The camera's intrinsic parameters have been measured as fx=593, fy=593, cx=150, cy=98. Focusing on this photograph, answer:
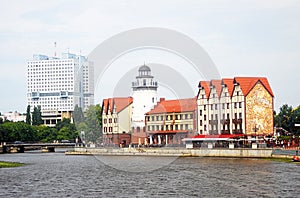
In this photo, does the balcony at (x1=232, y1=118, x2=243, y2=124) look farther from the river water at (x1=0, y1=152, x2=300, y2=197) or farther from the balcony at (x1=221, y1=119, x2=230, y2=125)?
the river water at (x1=0, y1=152, x2=300, y2=197)

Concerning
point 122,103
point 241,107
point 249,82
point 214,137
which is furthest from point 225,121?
point 122,103

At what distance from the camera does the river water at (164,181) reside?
51.8 m

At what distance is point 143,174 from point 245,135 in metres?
45.0

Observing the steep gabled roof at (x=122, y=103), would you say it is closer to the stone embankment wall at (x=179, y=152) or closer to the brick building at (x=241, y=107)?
the stone embankment wall at (x=179, y=152)

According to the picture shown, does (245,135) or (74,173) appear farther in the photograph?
(245,135)

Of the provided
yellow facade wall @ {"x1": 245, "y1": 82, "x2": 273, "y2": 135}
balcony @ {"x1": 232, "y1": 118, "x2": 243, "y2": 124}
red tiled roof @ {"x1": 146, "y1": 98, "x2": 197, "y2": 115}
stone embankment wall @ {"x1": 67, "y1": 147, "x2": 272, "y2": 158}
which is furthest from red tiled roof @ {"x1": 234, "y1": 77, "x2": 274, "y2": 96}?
stone embankment wall @ {"x1": 67, "y1": 147, "x2": 272, "y2": 158}

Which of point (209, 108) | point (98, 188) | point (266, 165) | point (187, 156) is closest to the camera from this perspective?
point (98, 188)

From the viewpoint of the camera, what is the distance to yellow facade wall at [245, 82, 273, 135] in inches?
4510

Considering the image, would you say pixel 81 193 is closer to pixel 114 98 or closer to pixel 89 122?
pixel 114 98

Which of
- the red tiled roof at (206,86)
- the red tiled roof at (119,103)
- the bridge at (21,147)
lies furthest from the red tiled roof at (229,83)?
the bridge at (21,147)

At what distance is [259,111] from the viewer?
11594 cm

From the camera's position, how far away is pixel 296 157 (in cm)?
7844

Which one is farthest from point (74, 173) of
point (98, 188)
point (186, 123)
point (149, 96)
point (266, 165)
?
point (149, 96)

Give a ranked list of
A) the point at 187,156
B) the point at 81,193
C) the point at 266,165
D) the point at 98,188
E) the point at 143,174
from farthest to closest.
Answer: the point at 187,156 < the point at 266,165 < the point at 143,174 < the point at 98,188 < the point at 81,193
